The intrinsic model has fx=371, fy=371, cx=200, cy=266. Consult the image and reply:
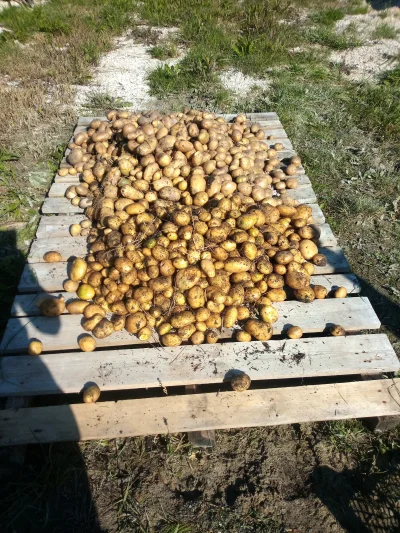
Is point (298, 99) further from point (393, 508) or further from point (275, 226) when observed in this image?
point (393, 508)

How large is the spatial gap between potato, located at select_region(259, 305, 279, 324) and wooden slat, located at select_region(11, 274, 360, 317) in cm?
61

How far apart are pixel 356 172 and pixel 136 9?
7.47m

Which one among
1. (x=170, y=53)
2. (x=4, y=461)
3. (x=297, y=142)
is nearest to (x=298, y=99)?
(x=297, y=142)

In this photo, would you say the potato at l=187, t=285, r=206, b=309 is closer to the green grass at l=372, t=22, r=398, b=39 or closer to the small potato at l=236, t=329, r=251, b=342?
the small potato at l=236, t=329, r=251, b=342

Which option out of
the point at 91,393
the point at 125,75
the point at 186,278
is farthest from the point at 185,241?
the point at 125,75

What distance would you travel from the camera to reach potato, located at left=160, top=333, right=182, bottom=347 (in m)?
2.71

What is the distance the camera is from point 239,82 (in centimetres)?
657

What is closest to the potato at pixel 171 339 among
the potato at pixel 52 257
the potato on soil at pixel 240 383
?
the potato on soil at pixel 240 383

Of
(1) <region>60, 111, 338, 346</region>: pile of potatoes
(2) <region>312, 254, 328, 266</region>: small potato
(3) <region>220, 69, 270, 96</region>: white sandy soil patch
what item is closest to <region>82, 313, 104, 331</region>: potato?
(1) <region>60, 111, 338, 346</region>: pile of potatoes

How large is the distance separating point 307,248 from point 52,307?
2210 millimetres

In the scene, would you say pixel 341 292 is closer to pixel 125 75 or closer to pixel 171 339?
pixel 171 339

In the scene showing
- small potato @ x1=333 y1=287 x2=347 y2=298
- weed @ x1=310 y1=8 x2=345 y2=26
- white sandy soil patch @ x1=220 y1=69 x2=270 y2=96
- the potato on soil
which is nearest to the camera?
the potato on soil

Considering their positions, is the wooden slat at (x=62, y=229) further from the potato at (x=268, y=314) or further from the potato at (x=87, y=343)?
the potato at (x=87, y=343)

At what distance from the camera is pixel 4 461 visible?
2.45 meters
